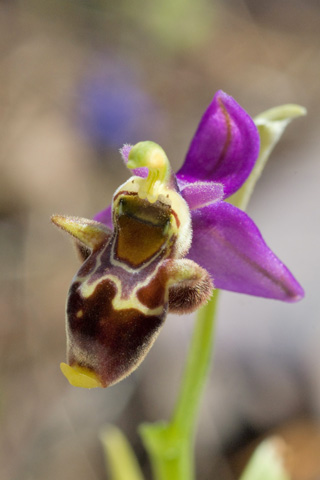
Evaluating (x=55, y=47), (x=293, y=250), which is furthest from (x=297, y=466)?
(x=55, y=47)

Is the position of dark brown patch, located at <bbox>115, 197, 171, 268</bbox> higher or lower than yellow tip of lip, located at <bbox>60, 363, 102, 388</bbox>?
higher

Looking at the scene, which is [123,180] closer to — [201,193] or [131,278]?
[201,193]

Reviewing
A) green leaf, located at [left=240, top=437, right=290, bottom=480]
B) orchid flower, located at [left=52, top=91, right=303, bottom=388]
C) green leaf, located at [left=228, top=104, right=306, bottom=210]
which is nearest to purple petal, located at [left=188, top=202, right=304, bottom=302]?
orchid flower, located at [left=52, top=91, right=303, bottom=388]

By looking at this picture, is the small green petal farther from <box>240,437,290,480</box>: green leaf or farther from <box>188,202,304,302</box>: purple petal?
<box>240,437,290,480</box>: green leaf

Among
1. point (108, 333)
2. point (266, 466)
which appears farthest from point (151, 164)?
point (266, 466)

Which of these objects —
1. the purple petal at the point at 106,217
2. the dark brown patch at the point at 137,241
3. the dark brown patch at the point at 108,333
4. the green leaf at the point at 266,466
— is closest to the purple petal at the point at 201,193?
the dark brown patch at the point at 137,241

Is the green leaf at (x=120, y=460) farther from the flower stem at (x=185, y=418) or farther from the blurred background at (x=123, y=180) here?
the blurred background at (x=123, y=180)

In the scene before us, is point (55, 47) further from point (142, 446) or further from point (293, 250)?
point (142, 446)
